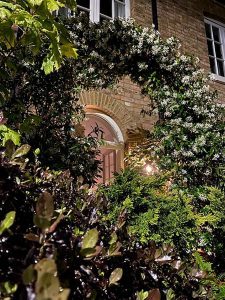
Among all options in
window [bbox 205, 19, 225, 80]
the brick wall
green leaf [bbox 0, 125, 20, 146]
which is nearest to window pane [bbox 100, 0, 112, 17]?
the brick wall

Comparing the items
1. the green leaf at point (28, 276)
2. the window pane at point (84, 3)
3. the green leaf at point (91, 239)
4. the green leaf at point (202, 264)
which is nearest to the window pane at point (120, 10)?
the window pane at point (84, 3)

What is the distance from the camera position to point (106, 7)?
24.0ft

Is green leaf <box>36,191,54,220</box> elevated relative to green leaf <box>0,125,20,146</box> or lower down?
lower down

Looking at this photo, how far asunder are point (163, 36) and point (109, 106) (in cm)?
263

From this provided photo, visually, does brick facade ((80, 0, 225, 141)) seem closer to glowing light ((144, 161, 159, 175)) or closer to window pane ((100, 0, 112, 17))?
window pane ((100, 0, 112, 17))

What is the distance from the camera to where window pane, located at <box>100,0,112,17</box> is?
724 cm

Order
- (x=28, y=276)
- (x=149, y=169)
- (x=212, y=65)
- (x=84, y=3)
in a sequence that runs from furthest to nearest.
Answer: (x=212, y=65), (x=84, y=3), (x=149, y=169), (x=28, y=276)

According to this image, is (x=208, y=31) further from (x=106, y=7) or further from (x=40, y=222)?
(x=40, y=222)

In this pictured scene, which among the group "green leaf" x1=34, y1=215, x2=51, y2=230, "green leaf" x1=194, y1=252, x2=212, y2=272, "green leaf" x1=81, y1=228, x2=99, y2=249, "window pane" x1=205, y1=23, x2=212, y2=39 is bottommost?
"green leaf" x1=194, y1=252, x2=212, y2=272

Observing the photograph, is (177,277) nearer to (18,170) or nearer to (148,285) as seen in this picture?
(148,285)

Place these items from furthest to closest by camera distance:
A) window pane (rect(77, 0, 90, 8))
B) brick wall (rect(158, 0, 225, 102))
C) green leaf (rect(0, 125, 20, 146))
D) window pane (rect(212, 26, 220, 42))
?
window pane (rect(212, 26, 220, 42)) → brick wall (rect(158, 0, 225, 102)) → window pane (rect(77, 0, 90, 8)) → green leaf (rect(0, 125, 20, 146))

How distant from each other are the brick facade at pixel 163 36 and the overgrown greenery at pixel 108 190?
0.94m

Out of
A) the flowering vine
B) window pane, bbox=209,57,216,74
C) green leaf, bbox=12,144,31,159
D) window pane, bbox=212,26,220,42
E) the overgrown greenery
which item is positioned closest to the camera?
the overgrown greenery

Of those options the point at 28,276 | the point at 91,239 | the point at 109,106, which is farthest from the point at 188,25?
the point at 28,276
